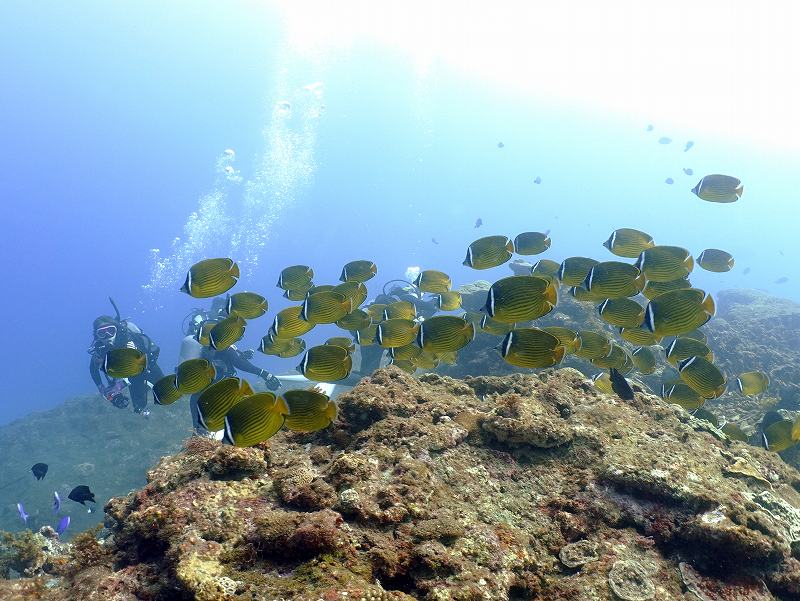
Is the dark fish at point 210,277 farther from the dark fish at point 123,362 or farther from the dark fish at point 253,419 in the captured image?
the dark fish at point 253,419

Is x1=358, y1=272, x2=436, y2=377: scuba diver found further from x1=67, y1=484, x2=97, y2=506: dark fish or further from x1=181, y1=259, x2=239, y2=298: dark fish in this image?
x1=181, y1=259, x2=239, y2=298: dark fish

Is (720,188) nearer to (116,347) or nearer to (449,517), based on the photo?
(449,517)

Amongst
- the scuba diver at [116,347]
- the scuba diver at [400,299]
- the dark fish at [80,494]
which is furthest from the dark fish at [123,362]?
the scuba diver at [400,299]

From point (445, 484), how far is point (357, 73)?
131603mm

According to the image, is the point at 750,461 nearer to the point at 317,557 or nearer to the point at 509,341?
the point at 509,341

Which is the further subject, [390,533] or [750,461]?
[750,461]

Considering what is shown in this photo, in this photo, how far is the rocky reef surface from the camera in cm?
250

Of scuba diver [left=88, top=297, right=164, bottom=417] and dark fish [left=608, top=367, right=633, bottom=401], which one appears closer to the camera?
dark fish [left=608, top=367, right=633, bottom=401]

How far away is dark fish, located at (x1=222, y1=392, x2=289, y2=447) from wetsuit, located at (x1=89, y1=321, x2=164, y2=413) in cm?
923

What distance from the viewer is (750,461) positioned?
14.9 ft

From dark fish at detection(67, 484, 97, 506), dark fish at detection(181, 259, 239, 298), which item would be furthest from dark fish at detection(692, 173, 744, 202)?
dark fish at detection(67, 484, 97, 506)

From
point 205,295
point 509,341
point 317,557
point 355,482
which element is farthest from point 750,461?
point 205,295

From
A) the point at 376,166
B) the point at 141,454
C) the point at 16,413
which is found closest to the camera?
the point at 141,454

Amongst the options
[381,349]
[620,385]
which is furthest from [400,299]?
[620,385]
